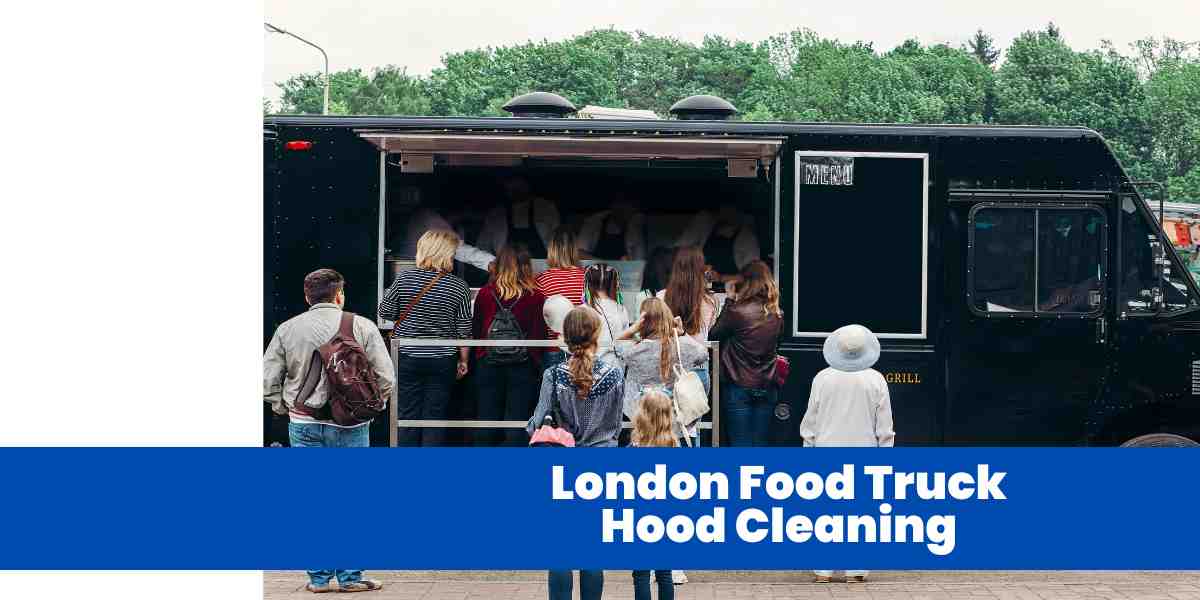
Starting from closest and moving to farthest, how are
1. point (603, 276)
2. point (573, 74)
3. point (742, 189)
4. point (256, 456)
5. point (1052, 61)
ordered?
1. point (256, 456)
2. point (603, 276)
3. point (742, 189)
4. point (1052, 61)
5. point (573, 74)

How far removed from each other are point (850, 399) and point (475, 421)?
249 centimetres

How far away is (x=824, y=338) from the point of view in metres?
9.31

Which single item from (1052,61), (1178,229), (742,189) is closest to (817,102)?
(1052,61)

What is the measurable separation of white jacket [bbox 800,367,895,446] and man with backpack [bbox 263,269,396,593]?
2.50 m

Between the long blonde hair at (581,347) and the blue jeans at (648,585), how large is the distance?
0.92 m

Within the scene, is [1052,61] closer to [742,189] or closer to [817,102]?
[817,102]

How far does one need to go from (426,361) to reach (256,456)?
2.82 m

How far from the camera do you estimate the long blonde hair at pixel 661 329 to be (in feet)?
27.0

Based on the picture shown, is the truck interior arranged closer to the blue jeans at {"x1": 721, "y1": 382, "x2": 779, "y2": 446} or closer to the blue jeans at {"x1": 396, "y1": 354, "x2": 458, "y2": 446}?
the blue jeans at {"x1": 396, "y1": 354, "x2": 458, "y2": 446}

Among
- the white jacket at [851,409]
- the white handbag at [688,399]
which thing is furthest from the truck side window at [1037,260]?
the white handbag at [688,399]

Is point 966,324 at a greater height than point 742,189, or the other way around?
point 742,189

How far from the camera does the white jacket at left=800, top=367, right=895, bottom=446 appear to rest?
8391 mm

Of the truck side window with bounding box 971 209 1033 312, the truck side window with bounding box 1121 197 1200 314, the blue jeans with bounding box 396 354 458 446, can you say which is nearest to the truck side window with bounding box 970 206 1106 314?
the truck side window with bounding box 971 209 1033 312

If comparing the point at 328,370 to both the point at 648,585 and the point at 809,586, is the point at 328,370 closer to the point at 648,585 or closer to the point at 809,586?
the point at 648,585
